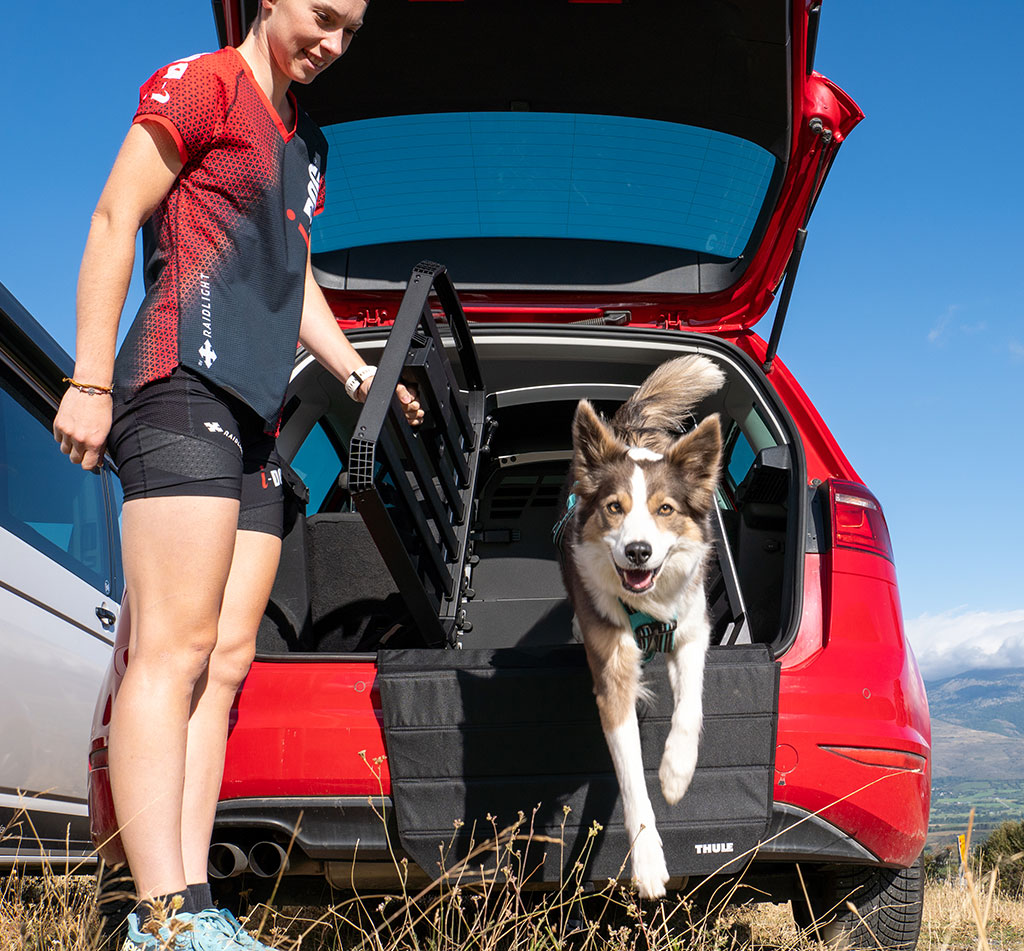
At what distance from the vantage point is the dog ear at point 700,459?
116 inches

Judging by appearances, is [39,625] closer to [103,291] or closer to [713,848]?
[103,291]

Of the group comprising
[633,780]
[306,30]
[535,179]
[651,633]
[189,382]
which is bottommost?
[633,780]

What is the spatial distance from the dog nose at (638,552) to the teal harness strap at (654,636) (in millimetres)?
212

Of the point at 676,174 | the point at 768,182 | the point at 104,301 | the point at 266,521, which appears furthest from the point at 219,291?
the point at 768,182

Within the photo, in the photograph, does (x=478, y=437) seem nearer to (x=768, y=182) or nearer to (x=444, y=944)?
(x=768, y=182)

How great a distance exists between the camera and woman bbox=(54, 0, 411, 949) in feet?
5.77

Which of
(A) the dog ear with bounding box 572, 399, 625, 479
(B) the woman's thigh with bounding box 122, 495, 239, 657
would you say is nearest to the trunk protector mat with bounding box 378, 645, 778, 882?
(B) the woman's thigh with bounding box 122, 495, 239, 657

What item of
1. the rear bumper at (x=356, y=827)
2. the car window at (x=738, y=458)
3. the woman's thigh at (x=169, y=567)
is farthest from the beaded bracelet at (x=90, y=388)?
the car window at (x=738, y=458)

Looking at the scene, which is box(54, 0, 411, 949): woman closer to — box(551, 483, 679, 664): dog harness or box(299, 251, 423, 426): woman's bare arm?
box(299, 251, 423, 426): woman's bare arm

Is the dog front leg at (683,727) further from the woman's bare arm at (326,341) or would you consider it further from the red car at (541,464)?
the woman's bare arm at (326,341)

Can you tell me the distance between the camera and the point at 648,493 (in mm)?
2986

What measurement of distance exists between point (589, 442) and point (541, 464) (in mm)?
1671

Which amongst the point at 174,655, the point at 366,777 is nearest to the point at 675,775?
the point at 366,777

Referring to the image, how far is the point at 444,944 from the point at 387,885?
1.62ft
